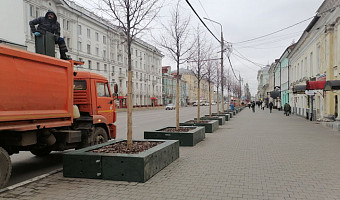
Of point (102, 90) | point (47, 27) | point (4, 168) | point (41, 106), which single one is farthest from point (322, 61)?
point (4, 168)

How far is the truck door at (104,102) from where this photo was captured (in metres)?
8.62

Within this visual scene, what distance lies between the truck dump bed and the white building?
2207 centimetres

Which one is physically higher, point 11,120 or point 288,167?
point 11,120

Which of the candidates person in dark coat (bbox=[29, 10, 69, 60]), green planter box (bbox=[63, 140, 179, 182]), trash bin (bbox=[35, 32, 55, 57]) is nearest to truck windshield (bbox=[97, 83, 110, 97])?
person in dark coat (bbox=[29, 10, 69, 60])

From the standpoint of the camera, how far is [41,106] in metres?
5.91

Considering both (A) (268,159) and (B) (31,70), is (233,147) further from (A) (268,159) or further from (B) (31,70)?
(B) (31,70)

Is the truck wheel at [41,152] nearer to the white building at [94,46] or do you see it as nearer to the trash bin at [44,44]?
the trash bin at [44,44]

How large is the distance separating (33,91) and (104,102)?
10.7ft

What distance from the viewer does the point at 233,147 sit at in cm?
1002

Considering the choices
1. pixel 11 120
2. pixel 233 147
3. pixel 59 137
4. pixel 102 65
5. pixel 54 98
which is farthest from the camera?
pixel 102 65

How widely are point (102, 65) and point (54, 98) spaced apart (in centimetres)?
4999

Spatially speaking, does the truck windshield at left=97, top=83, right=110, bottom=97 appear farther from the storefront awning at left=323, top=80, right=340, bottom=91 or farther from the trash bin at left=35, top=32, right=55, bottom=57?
the storefront awning at left=323, top=80, right=340, bottom=91

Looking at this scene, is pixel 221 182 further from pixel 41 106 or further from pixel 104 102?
pixel 104 102

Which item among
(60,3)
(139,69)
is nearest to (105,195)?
(60,3)
